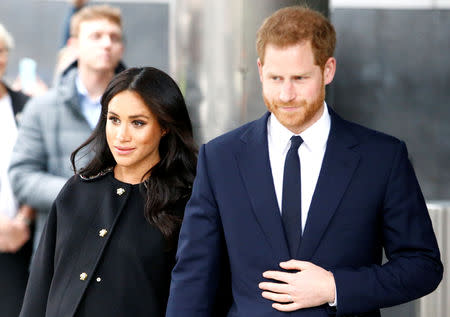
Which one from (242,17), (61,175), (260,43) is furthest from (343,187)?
(61,175)

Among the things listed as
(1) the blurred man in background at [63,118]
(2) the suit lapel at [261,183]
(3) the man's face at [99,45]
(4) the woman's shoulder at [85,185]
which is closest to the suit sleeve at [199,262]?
(2) the suit lapel at [261,183]

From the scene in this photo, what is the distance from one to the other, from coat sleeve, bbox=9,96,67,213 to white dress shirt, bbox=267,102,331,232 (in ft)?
6.85

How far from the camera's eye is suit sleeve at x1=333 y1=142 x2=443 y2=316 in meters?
3.09

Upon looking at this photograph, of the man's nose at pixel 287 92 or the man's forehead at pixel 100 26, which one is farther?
the man's forehead at pixel 100 26

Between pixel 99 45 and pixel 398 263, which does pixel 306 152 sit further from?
pixel 99 45

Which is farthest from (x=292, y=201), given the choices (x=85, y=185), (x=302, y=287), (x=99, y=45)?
(x=99, y=45)

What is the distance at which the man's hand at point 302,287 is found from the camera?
121 inches

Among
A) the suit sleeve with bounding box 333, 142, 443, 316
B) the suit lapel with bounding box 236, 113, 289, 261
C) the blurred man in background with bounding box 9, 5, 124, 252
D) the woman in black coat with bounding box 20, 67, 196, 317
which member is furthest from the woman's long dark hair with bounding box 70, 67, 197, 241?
the blurred man in background with bounding box 9, 5, 124, 252

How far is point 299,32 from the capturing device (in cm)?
313

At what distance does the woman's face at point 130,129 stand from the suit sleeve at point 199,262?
1.66 ft

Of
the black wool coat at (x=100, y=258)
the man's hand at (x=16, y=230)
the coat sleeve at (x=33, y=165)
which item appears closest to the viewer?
the black wool coat at (x=100, y=258)

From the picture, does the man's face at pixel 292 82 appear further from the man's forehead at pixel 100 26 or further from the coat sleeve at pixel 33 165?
the man's forehead at pixel 100 26

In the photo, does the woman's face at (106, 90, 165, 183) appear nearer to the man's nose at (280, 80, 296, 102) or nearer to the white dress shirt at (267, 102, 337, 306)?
the white dress shirt at (267, 102, 337, 306)

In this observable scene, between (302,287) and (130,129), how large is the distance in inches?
40.6
